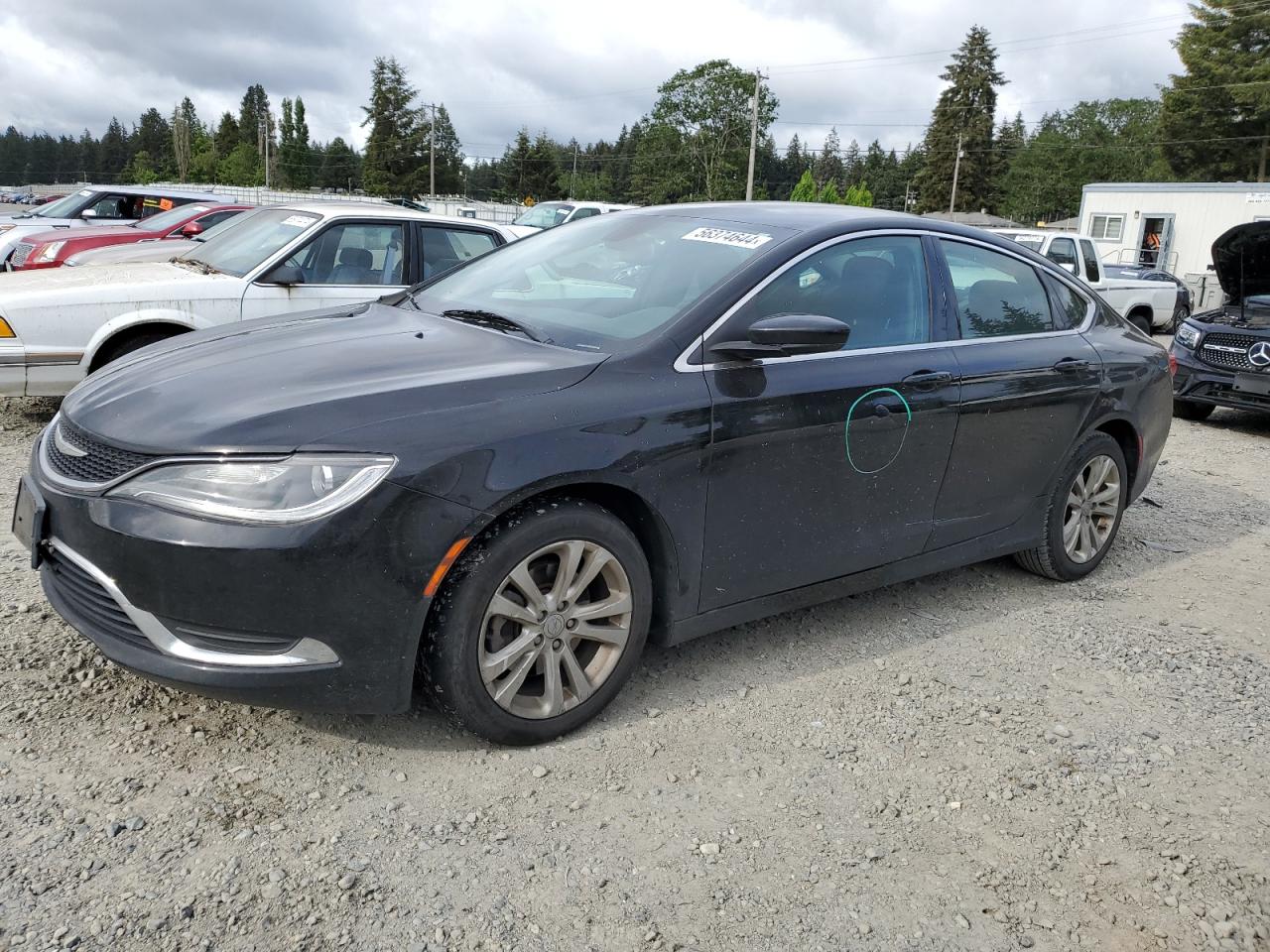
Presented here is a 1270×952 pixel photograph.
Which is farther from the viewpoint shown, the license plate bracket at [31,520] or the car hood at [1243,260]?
the car hood at [1243,260]

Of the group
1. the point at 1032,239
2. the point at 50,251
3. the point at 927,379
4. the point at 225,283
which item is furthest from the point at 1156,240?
the point at 927,379

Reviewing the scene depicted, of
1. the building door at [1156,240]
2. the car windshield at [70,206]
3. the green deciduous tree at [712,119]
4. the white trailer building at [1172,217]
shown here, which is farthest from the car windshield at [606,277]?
the green deciduous tree at [712,119]

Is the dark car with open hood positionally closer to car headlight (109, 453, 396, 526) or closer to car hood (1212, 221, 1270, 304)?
car hood (1212, 221, 1270, 304)

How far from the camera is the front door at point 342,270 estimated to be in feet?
22.1

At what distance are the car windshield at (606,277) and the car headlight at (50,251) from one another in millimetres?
8293

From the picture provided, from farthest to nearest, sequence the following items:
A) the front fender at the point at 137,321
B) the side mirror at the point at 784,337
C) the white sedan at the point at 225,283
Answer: the front fender at the point at 137,321 → the white sedan at the point at 225,283 → the side mirror at the point at 784,337

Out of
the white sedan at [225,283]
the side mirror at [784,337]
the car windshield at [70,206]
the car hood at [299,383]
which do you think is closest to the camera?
the car hood at [299,383]

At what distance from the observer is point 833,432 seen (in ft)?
11.7

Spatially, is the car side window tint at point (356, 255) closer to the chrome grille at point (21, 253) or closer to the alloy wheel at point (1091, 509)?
the alloy wheel at point (1091, 509)

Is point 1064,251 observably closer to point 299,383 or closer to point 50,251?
point 50,251

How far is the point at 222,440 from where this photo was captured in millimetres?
2637

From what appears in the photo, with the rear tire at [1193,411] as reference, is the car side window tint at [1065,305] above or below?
above

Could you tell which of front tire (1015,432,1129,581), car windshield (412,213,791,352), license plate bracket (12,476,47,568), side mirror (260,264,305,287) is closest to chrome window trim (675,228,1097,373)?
car windshield (412,213,791,352)

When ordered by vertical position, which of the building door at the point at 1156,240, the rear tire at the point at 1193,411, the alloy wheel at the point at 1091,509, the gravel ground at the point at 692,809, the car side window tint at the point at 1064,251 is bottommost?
the gravel ground at the point at 692,809
